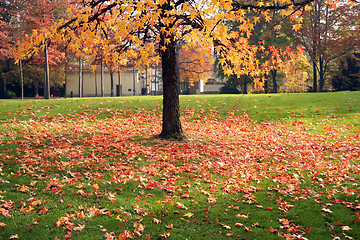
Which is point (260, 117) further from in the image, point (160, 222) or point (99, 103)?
point (160, 222)

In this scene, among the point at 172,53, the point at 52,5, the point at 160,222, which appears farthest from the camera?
the point at 52,5

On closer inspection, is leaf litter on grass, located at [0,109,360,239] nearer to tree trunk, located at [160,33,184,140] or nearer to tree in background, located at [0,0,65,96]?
tree trunk, located at [160,33,184,140]

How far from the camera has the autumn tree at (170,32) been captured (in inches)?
296

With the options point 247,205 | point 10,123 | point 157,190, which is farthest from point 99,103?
point 247,205

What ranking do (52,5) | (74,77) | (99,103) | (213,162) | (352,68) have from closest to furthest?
(213,162)
(99,103)
(52,5)
(352,68)
(74,77)

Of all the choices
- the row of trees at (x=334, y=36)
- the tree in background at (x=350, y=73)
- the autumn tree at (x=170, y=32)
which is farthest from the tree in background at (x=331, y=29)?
the autumn tree at (x=170, y=32)

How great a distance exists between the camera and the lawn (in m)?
5.33

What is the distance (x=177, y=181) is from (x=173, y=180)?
10 centimetres

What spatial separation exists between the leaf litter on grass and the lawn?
26mm

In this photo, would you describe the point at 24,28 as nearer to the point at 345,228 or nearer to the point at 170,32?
the point at 170,32

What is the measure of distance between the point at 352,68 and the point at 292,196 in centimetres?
3037

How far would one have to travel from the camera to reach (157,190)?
707cm

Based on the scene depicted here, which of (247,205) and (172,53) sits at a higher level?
A: (172,53)

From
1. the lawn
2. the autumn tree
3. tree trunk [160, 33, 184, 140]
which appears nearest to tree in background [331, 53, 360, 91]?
the lawn
